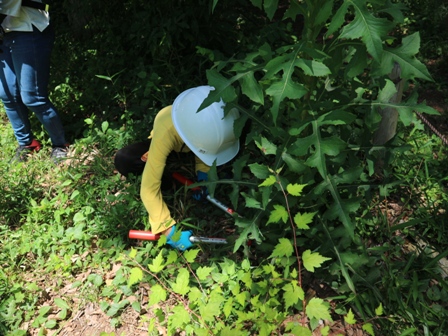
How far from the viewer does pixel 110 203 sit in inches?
117

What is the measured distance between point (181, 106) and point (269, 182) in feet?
2.91

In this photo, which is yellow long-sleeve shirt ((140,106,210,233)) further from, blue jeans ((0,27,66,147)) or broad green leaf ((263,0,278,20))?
blue jeans ((0,27,66,147))

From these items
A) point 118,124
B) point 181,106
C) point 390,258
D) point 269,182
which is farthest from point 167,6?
point 390,258

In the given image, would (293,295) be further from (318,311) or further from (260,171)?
(260,171)

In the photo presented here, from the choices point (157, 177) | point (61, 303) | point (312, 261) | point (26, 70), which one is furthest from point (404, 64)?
point (26, 70)

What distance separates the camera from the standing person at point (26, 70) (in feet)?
9.57

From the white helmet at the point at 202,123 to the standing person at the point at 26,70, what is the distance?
1327mm

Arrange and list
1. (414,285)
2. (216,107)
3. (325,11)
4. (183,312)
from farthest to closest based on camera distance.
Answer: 1. (216,107)
2. (414,285)
3. (183,312)
4. (325,11)

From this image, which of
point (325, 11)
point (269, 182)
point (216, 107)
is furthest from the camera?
point (216, 107)

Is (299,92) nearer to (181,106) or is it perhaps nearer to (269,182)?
(269,182)

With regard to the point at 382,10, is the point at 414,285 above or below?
below

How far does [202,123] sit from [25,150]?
1906mm

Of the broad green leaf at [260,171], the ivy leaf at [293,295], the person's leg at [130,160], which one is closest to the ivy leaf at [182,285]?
the ivy leaf at [293,295]

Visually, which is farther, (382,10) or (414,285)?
(414,285)
